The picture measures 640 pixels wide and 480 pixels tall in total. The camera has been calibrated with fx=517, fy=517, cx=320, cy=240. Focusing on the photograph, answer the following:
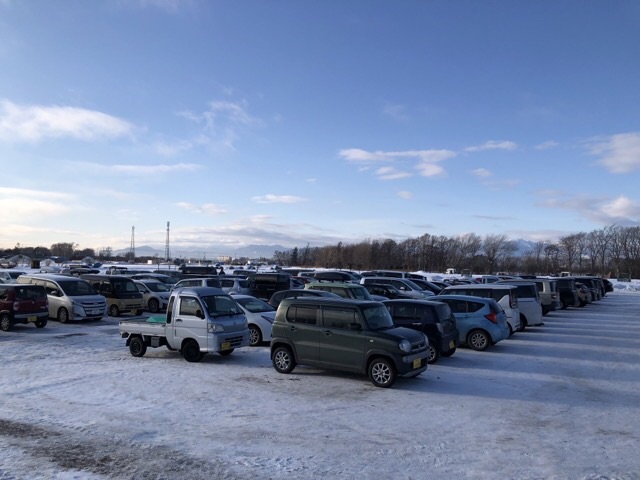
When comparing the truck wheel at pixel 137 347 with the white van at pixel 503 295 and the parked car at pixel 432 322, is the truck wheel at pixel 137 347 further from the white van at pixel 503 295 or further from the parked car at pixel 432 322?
the white van at pixel 503 295

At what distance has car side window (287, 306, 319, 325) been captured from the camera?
11297 mm

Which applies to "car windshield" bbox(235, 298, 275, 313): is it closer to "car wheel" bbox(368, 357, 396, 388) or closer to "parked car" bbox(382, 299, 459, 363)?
"parked car" bbox(382, 299, 459, 363)

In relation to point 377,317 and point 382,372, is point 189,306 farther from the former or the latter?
point 382,372

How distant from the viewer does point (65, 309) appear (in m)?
20.1

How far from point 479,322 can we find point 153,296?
644 inches

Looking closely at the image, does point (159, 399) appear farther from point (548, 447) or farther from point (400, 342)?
point (548, 447)

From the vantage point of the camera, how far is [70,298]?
20.1 meters

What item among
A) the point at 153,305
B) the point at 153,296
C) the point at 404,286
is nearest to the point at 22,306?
the point at 153,296

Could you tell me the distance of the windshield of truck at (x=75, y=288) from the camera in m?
20.7

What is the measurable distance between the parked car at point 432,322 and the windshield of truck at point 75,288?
13.7m

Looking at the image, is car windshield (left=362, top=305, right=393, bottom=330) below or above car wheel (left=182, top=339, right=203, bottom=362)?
above

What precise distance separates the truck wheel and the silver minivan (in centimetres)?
785

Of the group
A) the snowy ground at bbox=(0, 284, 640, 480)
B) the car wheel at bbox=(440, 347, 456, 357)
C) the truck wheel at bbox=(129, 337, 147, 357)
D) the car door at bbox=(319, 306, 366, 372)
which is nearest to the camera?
the snowy ground at bbox=(0, 284, 640, 480)

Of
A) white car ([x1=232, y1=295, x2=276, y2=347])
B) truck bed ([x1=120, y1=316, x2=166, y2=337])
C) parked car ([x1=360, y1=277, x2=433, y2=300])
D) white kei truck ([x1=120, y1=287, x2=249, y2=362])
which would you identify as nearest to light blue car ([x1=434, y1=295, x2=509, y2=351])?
white car ([x1=232, y1=295, x2=276, y2=347])
